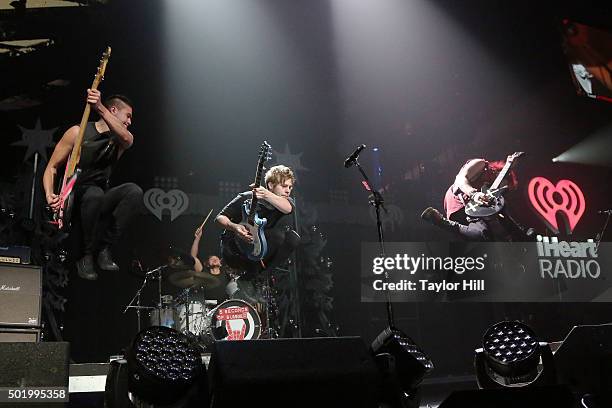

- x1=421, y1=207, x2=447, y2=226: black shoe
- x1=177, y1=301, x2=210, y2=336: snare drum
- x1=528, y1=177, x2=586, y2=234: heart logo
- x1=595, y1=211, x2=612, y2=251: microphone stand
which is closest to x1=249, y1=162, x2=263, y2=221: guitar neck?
x1=177, y1=301, x2=210, y2=336: snare drum

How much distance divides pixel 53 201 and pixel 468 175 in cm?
366

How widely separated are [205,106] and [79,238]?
1.52 metres

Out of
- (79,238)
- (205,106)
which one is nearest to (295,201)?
(205,106)

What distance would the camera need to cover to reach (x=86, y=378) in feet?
10.7

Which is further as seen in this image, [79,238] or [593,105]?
[593,105]

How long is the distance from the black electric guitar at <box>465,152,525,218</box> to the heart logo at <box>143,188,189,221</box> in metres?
2.65

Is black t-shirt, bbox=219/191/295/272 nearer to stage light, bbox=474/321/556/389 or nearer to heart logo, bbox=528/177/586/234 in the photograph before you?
heart logo, bbox=528/177/586/234

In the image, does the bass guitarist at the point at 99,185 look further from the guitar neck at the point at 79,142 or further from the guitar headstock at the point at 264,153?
the guitar headstock at the point at 264,153

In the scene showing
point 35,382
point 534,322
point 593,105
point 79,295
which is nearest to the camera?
point 35,382

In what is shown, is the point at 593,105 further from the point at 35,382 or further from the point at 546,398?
the point at 35,382

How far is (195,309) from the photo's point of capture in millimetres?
4785

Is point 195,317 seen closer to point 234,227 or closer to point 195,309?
point 195,309

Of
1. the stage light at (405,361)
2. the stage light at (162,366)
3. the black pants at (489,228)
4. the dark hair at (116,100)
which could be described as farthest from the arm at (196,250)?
the stage light at (162,366)

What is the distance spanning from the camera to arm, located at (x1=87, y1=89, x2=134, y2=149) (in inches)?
197
